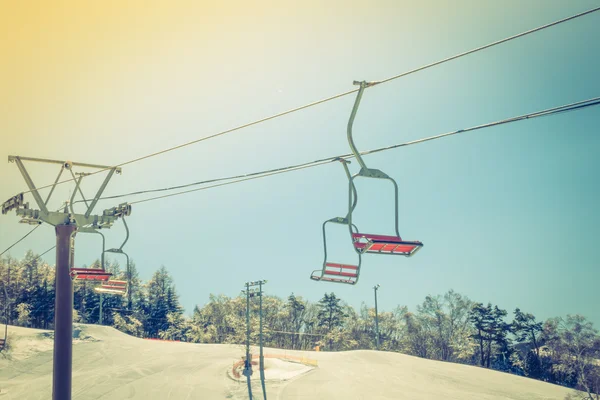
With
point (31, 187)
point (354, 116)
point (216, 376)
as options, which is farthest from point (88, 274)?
point (216, 376)

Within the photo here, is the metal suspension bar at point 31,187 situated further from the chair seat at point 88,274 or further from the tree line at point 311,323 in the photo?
the tree line at point 311,323

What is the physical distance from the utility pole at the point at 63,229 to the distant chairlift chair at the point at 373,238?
8.11 metres

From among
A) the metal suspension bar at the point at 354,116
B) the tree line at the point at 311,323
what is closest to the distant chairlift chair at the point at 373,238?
the metal suspension bar at the point at 354,116

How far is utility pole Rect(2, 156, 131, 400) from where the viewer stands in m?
12.1

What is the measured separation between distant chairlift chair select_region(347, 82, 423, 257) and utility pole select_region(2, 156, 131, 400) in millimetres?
8114

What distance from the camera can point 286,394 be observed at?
4619cm

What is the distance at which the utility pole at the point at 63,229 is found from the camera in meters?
12.1

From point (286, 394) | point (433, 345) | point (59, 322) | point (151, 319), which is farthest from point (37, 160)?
point (151, 319)

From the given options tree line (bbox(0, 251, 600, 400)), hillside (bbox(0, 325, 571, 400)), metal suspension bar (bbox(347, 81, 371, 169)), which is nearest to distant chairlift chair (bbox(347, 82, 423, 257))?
metal suspension bar (bbox(347, 81, 371, 169))

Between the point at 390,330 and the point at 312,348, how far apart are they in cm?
1441

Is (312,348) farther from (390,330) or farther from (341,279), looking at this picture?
(341,279)

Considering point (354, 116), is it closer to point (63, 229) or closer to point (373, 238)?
point (373, 238)

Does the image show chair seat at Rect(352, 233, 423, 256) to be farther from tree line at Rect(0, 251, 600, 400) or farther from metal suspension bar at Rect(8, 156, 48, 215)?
tree line at Rect(0, 251, 600, 400)

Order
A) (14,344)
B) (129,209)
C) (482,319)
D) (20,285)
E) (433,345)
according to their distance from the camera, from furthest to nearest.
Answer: (20,285) → (433,345) → (482,319) → (14,344) → (129,209)
